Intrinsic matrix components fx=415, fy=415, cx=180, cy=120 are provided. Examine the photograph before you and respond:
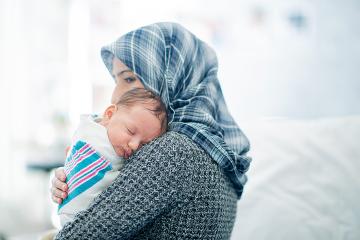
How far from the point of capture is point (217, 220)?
0.92 metres

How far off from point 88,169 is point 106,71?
6.12 feet

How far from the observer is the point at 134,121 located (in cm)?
92

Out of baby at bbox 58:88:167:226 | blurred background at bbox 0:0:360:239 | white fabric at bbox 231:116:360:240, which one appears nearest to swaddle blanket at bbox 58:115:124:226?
baby at bbox 58:88:167:226

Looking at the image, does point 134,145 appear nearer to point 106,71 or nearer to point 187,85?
point 187,85

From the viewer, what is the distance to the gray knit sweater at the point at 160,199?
81 centimetres

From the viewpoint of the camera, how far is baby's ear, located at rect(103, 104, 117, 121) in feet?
3.16

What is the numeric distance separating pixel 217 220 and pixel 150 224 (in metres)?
0.15

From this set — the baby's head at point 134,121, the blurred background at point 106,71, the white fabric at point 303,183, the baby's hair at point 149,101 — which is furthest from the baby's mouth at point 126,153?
the blurred background at point 106,71

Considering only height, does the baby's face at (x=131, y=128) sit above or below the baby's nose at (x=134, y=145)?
above

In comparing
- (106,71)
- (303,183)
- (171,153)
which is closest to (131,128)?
(171,153)

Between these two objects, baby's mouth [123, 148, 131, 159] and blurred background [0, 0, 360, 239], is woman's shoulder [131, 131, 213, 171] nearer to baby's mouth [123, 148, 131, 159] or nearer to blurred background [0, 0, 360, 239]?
baby's mouth [123, 148, 131, 159]

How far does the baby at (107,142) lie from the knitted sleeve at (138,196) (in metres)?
0.05

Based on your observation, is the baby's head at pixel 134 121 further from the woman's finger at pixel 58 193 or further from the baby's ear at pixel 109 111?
the woman's finger at pixel 58 193

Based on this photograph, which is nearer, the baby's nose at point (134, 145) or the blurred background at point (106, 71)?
the baby's nose at point (134, 145)
